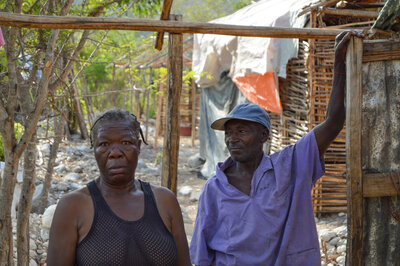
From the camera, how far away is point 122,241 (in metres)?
1.69

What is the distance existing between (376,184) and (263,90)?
5.32 meters

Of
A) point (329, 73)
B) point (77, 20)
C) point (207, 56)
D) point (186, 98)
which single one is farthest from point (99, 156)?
point (186, 98)

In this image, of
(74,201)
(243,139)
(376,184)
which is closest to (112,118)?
(74,201)

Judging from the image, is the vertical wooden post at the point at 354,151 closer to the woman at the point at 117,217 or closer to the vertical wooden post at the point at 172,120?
the woman at the point at 117,217

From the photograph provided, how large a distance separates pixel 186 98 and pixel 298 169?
532 inches

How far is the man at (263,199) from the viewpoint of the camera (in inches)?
85.8

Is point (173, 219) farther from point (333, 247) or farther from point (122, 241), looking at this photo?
point (333, 247)

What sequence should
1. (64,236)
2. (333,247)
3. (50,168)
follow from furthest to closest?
(50,168), (333,247), (64,236)

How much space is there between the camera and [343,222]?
636 cm

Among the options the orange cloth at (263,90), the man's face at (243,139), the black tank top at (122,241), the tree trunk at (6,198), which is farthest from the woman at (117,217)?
the orange cloth at (263,90)

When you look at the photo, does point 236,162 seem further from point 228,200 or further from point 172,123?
point 172,123

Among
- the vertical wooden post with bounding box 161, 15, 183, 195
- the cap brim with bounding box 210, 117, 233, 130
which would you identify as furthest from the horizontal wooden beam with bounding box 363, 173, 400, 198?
the vertical wooden post with bounding box 161, 15, 183, 195

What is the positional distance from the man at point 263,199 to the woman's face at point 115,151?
0.64 meters

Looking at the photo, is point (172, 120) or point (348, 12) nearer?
point (172, 120)
